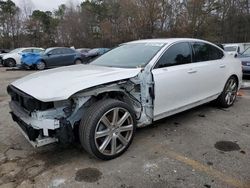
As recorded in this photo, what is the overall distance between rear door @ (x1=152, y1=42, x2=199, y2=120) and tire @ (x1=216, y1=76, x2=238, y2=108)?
1.18 meters

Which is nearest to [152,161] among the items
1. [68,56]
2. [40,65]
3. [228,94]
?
[228,94]

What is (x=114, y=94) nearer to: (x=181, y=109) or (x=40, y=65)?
(x=181, y=109)

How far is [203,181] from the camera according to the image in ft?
9.96

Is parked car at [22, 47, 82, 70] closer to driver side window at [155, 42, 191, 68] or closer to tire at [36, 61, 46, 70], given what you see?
tire at [36, 61, 46, 70]

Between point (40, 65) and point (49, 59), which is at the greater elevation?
point (49, 59)

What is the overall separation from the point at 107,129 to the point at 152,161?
2.32 ft

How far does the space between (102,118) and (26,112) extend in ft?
3.24

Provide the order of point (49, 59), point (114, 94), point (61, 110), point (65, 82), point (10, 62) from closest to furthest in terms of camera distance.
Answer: point (61, 110), point (65, 82), point (114, 94), point (49, 59), point (10, 62)

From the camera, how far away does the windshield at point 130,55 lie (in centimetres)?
420

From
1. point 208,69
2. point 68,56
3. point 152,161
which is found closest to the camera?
point 152,161

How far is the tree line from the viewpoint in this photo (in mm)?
30641

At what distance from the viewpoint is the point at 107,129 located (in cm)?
348

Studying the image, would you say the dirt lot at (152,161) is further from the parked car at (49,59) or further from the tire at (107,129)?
the parked car at (49,59)

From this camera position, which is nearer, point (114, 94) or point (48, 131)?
point (48, 131)
